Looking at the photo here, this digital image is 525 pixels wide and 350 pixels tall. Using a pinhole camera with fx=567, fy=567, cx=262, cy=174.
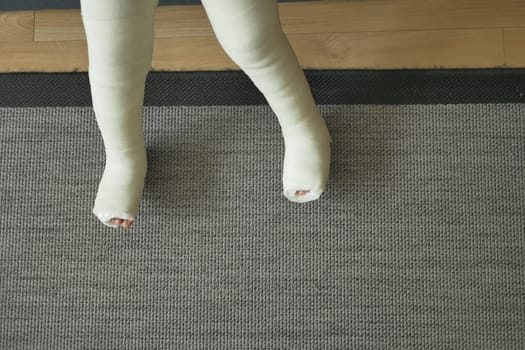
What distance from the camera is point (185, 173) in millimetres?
866

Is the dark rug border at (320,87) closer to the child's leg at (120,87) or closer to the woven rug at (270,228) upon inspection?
the woven rug at (270,228)

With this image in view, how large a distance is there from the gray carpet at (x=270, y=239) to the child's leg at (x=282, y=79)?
0.21 ft

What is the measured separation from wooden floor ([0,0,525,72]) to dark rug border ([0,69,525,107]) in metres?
0.01

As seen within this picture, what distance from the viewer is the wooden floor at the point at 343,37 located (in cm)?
88

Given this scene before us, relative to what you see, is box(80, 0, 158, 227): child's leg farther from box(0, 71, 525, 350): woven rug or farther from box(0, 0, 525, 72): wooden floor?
box(0, 0, 525, 72): wooden floor

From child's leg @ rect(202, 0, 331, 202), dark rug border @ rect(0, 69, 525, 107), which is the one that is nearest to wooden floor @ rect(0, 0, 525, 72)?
dark rug border @ rect(0, 69, 525, 107)

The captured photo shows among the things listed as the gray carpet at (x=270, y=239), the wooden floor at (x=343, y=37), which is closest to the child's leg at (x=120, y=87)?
the gray carpet at (x=270, y=239)

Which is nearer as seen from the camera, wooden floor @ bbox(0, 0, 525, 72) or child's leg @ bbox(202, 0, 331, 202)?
child's leg @ bbox(202, 0, 331, 202)

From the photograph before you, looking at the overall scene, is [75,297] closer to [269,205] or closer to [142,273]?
[142,273]

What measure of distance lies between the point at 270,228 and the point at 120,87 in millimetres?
310

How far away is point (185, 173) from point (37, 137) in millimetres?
240

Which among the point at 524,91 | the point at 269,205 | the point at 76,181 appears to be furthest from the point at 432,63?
the point at 76,181

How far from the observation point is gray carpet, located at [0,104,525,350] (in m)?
0.81

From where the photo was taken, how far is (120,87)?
67 cm
